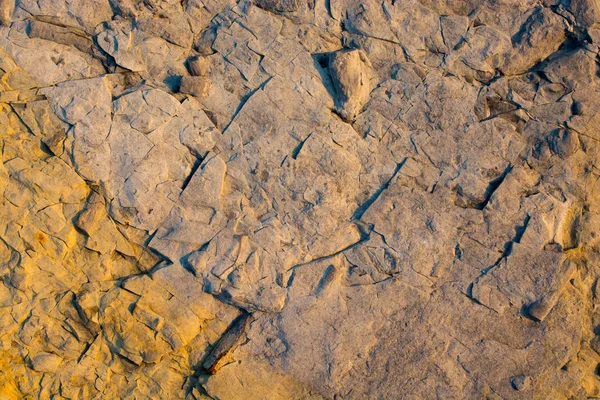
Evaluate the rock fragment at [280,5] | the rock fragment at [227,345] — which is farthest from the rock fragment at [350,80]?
the rock fragment at [227,345]

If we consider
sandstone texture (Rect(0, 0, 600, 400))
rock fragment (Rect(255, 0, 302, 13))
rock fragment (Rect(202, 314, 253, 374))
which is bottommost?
rock fragment (Rect(202, 314, 253, 374))

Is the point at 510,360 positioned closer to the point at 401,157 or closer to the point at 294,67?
the point at 401,157

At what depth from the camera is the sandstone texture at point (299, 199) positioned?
3.63 meters

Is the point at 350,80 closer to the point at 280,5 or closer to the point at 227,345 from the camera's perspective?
the point at 280,5

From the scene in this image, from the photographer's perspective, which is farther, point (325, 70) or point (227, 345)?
point (325, 70)

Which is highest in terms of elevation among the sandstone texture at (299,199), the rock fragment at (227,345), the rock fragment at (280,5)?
the rock fragment at (280,5)

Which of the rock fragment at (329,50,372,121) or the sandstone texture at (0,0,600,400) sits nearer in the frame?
the sandstone texture at (0,0,600,400)

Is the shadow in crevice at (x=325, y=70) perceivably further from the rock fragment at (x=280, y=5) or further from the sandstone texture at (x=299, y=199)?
the rock fragment at (x=280, y=5)

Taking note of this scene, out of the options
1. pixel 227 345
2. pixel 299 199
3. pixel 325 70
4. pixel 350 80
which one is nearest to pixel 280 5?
pixel 325 70

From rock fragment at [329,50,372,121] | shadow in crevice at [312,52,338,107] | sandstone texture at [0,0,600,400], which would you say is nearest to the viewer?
sandstone texture at [0,0,600,400]

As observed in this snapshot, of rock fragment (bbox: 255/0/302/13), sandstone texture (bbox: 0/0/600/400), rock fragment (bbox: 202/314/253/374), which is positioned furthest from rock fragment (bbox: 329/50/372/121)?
rock fragment (bbox: 202/314/253/374)

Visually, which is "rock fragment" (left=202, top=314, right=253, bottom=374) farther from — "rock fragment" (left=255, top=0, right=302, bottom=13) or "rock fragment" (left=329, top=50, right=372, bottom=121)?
"rock fragment" (left=255, top=0, right=302, bottom=13)

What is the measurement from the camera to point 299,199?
3781 millimetres

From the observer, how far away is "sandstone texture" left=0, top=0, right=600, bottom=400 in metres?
3.63
